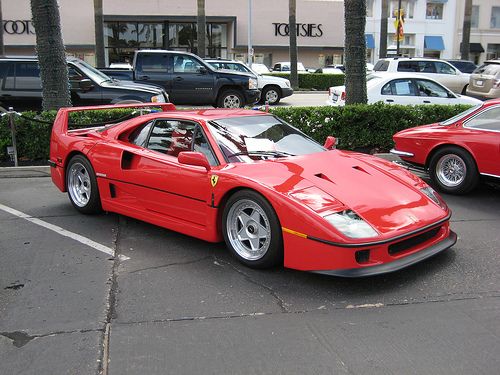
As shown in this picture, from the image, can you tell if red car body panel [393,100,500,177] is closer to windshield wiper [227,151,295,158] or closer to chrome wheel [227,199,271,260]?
windshield wiper [227,151,295,158]

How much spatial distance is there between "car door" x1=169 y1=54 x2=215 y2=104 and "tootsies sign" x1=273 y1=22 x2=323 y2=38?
27.2 metres

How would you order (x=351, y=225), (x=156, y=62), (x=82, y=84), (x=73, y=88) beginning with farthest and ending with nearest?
(x=156, y=62) < (x=73, y=88) < (x=82, y=84) < (x=351, y=225)

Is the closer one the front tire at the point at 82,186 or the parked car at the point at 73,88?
the front tire at the point at 82,186

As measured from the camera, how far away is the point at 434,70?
19.8 meters

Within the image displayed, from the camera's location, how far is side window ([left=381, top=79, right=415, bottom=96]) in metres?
12.7

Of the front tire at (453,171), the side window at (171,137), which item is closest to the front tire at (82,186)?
the side window at (171,137)

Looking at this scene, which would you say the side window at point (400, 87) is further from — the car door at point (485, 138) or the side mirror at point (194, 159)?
the side mirror at point (194, 159)

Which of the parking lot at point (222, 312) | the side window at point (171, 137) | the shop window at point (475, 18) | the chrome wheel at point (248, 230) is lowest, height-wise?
the parking lot at point (222, 312)

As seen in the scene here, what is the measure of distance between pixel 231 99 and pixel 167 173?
449 inches

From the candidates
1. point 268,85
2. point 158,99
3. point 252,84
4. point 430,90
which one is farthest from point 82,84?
point 268,85

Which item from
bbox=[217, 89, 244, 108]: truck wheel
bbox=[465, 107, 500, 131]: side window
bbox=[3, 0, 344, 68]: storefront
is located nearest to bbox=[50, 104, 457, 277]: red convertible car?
bbox=[465, 107, 500, 131]: side window

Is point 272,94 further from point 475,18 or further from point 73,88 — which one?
point 475,18

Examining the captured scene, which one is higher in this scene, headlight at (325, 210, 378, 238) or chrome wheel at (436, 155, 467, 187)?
headlight at (325, 210, 378, 238)

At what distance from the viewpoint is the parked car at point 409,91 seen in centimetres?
1265
